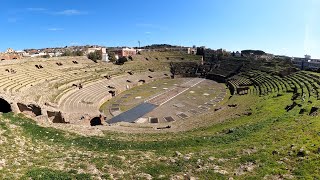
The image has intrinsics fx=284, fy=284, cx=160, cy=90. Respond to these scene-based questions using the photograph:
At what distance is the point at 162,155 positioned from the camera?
1586cm

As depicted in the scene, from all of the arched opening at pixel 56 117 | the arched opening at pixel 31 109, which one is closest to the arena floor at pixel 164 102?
the arched opening at pixel 56 117

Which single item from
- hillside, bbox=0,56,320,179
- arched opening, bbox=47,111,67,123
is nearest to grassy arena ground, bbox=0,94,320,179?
hillside, bbox=0,56,320,179

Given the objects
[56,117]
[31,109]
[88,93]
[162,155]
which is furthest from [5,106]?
[88,93]

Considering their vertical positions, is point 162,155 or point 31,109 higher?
point 31,109

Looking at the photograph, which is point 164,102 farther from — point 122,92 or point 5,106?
point 5,106

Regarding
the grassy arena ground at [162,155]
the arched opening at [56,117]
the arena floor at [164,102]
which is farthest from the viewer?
the arena floor at [164,102]

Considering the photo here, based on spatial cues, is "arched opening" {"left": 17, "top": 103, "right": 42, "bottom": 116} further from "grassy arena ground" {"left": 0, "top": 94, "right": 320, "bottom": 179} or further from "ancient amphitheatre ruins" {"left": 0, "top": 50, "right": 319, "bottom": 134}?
"grassy arena ground" {"left": 0, "top": 94, "right": 320, "bottom": 179}

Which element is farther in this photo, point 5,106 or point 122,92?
point 122,92

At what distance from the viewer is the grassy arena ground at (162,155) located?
1290 cm

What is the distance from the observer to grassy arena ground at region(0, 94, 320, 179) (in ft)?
42.3

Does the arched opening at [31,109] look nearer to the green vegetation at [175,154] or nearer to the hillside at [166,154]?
the hillside at [166,154]

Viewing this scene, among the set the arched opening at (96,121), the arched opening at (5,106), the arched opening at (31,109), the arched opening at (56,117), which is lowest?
the arched opening at (96,121)

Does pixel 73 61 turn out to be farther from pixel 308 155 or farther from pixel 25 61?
pixel 308 155

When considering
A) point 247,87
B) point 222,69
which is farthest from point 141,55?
point 247,87
